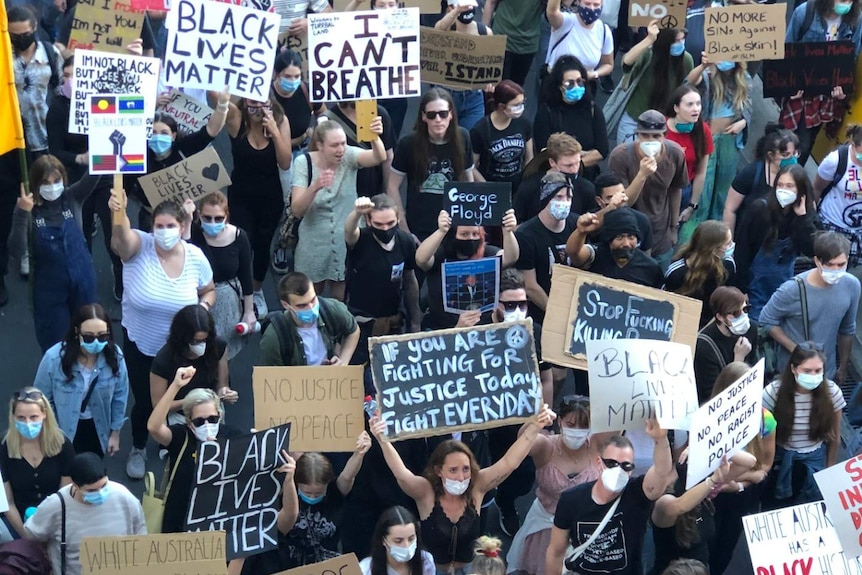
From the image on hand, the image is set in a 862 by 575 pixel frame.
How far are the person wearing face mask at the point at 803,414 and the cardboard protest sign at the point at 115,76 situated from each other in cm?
422

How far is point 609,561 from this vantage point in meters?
8.27

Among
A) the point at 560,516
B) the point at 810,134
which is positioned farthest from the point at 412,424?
the point at 810,134

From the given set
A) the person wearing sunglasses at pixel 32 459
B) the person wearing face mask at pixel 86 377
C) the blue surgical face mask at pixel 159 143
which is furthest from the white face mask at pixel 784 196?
the person wearing sunglasses at pixel 32 459

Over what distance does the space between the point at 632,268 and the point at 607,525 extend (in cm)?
219

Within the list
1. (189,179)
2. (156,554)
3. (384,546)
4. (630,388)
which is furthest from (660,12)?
(156,554)

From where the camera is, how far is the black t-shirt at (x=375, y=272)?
33.0 ft

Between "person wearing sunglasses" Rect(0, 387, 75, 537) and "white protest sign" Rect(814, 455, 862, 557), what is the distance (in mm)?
3915

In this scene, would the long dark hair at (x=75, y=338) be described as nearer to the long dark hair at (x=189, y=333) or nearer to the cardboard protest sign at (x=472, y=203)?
the long dark hair at (x=189, y=333)

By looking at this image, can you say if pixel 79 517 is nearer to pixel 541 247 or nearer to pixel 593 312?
pixel 593 312

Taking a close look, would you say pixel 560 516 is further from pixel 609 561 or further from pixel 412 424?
pixel 412 424

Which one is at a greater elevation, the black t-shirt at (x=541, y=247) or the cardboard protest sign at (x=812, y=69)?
the cardboard protest sign at (x=812, y=69)

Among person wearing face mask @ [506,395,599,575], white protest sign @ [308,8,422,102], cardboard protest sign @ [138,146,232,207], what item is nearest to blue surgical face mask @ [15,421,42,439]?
cardboard protest sign @ [138,146,232,207]

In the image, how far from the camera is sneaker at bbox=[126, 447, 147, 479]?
10.2 meters

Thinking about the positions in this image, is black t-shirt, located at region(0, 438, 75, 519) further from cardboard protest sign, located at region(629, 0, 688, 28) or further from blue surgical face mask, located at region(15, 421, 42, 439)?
cardboard protest sign, located at region(629, 0, 688, 28)
